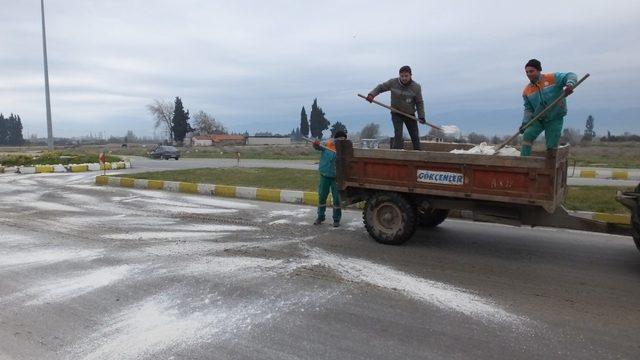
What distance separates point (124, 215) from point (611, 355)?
8525 mm

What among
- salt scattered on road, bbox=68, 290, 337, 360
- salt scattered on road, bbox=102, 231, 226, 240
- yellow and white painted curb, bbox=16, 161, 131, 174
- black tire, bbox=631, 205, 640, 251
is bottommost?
salt scattered on road, bbox=68, 290, 337, 360

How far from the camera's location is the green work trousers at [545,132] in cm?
652

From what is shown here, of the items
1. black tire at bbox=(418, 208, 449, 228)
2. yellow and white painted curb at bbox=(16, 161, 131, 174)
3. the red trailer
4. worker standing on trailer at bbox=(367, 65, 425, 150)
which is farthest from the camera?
yellow and white painted curb at bbox=(16, 161, 131, 174)

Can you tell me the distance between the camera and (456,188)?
6.32 metres

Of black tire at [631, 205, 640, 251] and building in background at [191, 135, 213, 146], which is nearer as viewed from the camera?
black tire at [631, 205, 640, 251]

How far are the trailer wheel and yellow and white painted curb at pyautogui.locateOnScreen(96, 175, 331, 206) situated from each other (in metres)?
4.10

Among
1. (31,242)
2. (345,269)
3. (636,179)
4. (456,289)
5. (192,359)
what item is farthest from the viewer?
(636,179)

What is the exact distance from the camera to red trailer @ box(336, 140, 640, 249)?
5809 mm

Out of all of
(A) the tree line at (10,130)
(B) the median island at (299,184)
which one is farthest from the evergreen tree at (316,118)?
(B) the median island at (299,184)

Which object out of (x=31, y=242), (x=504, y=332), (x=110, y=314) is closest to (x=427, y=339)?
(x=504, y=332)

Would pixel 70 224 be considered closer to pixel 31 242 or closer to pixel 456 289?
pixel 31 242

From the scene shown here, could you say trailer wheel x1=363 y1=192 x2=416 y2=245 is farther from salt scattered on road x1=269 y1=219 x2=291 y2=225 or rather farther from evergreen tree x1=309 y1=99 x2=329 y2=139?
evergreen tree x1=309 y1=99 x2=329 y2=139

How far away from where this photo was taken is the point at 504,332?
4.08 meters

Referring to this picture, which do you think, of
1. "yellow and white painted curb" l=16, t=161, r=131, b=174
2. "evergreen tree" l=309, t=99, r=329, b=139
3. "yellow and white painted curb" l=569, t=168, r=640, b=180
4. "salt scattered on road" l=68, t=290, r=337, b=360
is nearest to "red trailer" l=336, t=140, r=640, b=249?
"salt scattered on road" l=68, t=290, r=337, b=360
